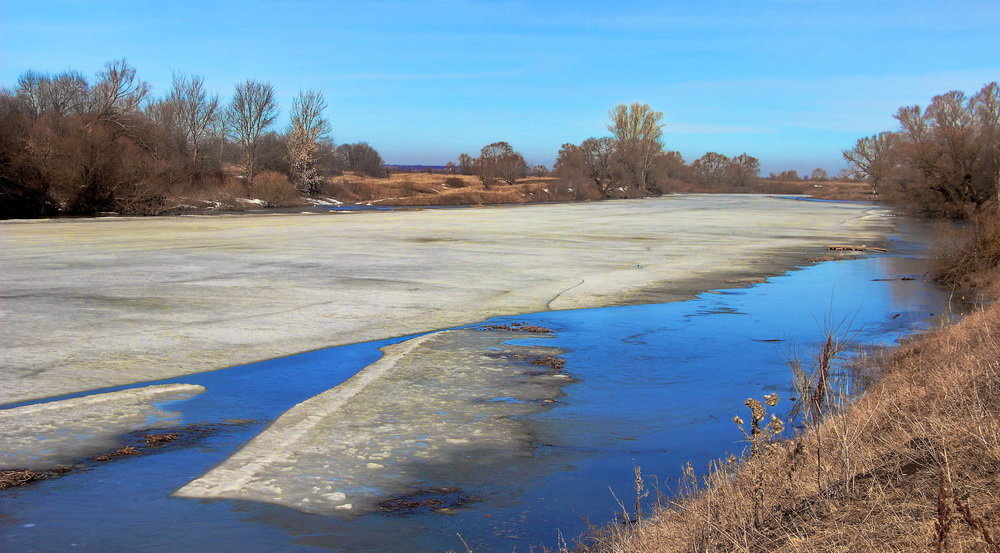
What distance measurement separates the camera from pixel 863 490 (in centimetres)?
408

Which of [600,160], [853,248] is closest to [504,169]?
[600,160]

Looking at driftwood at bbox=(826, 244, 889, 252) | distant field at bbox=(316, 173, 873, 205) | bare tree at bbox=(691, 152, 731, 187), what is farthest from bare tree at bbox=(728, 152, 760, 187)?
driftwood at bbox=(826, 244, 889, 252)

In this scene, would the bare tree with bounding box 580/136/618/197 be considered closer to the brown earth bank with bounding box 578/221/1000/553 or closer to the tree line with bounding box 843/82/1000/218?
the tree line with bounding box 843/82/1000/218

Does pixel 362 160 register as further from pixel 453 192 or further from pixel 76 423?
pixel 76 423

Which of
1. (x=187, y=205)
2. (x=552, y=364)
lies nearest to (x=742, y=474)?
(x=552, y=364)

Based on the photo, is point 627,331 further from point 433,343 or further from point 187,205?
point 187,205

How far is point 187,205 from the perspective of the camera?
51969 millimetres

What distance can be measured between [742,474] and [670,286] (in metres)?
10.8

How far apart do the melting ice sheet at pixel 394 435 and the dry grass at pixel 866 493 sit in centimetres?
167

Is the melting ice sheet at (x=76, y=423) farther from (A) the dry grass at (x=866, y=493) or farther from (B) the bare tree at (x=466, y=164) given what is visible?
(B) the bare tree at (x=466, y=164)

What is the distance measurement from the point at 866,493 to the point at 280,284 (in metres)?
12.0

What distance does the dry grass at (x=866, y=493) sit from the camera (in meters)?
3.44

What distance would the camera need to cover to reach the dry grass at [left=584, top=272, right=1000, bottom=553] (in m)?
3.44

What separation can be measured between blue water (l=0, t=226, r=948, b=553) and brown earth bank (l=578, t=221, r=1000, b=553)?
2.34 ft
